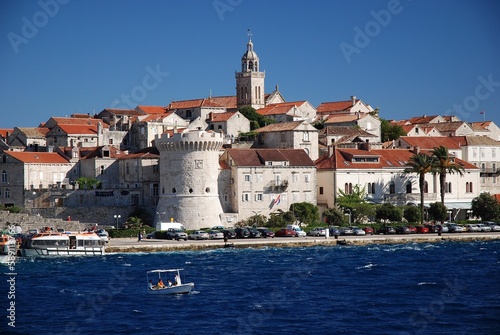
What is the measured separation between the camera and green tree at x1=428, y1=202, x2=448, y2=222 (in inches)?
3954

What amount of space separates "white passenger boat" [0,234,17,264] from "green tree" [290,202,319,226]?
2933 cm

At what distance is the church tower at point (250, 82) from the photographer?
146875 mm

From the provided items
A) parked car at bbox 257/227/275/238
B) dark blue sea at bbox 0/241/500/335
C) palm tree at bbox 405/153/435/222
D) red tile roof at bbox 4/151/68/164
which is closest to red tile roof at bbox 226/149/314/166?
parked car at bbox 257/227/275/238

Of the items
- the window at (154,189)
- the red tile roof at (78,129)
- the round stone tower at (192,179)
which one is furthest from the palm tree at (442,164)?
the red tile roof at (78,129)

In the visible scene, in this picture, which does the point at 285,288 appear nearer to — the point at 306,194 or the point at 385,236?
the point at 385,236

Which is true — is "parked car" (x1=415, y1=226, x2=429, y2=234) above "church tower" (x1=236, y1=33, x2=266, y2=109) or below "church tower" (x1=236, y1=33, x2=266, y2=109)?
below

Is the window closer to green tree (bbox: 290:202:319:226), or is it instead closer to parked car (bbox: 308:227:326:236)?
green tree (bbox: 290:202:319:226)

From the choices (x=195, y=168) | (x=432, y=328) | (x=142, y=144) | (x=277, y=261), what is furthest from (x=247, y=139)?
(x=432, y=328)

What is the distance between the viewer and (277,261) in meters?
74.8

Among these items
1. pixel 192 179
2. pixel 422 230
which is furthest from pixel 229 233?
pixel 422 230

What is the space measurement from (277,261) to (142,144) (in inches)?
1946

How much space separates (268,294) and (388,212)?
41.1 metres

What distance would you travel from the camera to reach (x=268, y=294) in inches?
2323

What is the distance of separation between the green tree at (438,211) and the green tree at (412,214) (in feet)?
5.53
